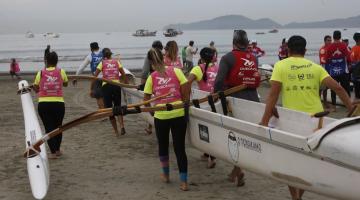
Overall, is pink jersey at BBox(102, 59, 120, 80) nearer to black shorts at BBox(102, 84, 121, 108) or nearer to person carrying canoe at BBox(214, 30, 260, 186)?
black shorts at BBox(102, 84, 121, 108)

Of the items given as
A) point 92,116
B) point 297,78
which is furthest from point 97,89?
point 297,78

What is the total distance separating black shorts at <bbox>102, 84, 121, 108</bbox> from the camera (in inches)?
359

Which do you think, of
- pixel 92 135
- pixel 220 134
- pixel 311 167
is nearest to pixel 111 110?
pixel 220 134

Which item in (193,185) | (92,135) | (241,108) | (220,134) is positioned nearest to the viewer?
(220,134)

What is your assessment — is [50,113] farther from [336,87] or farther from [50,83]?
[336,87]

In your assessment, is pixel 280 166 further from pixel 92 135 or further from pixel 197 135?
pixel 92 135

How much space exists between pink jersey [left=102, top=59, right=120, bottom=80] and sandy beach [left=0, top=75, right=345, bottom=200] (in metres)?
1.12

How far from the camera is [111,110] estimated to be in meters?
5.96

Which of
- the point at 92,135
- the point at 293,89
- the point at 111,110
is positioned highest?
the point at 293,89

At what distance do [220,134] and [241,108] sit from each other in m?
1.35

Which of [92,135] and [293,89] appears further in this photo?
[92,135]

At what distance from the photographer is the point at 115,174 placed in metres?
6.70

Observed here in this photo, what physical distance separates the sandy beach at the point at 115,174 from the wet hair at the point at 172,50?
1392 millimetres

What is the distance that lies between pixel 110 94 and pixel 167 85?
350 centimetres
